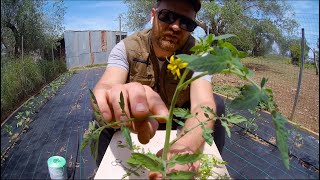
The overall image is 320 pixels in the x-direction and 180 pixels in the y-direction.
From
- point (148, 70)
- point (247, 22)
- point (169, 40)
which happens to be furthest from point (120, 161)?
point (247, 22)

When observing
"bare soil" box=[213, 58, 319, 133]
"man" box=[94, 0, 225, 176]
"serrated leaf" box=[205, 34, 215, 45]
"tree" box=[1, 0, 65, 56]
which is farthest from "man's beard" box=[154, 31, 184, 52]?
"tree" box=[1, 0, 65, 56]

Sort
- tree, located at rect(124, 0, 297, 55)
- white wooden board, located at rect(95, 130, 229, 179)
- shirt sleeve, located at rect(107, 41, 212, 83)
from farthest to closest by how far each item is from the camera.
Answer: tree, located at rect(124, 0, 297, 55) → shirt sleeve, located at rect(107, 41, 212, 83) → white wooden board, located at rect(95, 130, 229, 179)

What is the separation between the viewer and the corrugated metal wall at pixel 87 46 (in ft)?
43.5

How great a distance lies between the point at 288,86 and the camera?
8.41 meters

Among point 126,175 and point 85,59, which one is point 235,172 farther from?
point 85,59

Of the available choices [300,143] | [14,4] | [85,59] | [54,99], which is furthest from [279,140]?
[85,59]

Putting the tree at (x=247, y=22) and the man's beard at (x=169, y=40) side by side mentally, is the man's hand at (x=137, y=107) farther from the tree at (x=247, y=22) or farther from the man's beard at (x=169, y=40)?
the tree at (x=247, y=22)

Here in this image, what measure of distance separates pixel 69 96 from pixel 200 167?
17.7 ft

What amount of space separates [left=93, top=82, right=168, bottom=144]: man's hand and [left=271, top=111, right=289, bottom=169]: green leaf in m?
0.33

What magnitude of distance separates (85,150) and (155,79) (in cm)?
118

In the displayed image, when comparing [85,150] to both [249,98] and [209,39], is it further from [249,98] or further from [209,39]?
[249,98]

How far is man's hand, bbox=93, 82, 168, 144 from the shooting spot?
0.77 meters

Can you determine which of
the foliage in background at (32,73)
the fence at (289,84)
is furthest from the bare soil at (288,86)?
the foliage in background at (32,73)

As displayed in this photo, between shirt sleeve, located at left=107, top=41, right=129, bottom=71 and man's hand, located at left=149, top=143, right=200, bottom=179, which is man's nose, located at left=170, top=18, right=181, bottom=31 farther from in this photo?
man's hand, located at left=149, top=143, right=200, bottom=179
